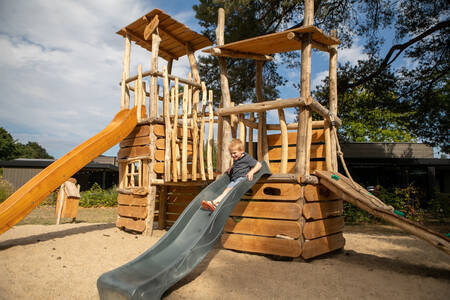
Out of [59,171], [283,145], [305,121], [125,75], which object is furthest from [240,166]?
[125,75]

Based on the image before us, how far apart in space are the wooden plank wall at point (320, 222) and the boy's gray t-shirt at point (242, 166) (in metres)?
0.91

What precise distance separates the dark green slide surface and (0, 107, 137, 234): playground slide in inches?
110

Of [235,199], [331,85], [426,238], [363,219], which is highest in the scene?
[331,85]

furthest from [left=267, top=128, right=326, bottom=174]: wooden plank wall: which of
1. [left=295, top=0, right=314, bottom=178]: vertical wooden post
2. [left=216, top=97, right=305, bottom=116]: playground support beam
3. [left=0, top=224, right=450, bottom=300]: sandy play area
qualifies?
[left=0, top=224, right=450, bottom=300]: sandy play area

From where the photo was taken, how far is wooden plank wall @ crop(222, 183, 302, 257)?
15.6 feet

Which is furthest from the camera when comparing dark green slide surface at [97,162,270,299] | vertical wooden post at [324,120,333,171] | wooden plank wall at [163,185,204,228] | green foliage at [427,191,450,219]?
green foliage at [427,191,450,219]

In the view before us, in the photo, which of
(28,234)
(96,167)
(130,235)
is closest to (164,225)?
(130,235)

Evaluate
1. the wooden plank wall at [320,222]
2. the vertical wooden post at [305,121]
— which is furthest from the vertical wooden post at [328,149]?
the vertical wooden post at [305,121]

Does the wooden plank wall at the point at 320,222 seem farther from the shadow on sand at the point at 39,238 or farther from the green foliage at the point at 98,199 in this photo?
the green foliage at the point at 98,199

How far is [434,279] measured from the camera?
3988 mm

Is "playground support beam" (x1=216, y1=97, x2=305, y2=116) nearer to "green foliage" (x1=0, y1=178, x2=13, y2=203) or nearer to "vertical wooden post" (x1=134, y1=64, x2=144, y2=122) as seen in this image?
"vertical wooden post" (x1=134, y1=64, x2=144, y2=122)

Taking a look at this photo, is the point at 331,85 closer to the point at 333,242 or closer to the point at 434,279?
the point at 333,242

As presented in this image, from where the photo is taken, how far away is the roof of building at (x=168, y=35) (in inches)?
303

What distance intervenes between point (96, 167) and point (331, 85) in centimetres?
1783
